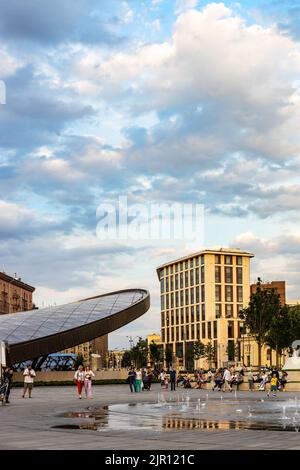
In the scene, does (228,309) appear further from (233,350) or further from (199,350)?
(233,350)

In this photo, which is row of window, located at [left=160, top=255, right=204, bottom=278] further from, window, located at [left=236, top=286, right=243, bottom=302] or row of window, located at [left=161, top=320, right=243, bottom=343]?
row of window, located at [left=161, top=320, right=243, bottom=343]

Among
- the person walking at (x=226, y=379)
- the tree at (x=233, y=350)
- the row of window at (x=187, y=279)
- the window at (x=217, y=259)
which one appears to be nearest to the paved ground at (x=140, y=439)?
the person walking at (x=226, y=379)

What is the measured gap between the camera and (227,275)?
18225 centimetres

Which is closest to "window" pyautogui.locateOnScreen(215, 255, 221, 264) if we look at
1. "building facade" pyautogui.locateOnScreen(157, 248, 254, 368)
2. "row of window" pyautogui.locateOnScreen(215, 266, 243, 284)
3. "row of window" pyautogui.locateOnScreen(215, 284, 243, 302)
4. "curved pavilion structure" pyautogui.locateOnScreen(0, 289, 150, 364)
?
"building facade" pyautogui.locateOnScreen(157, 248, 254, 368)

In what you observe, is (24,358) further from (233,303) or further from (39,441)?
(233,303)

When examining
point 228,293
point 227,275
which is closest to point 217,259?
point 227,275

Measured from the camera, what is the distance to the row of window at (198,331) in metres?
172

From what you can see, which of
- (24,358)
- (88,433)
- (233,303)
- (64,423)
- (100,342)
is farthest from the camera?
(100,342)

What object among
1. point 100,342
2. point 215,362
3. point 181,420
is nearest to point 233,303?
point 215,362

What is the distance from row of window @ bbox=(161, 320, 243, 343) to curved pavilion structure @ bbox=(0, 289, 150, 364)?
108398 millimetres

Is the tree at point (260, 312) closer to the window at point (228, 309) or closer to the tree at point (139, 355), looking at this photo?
the tree at point (139, 355)

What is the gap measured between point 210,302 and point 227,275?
364 inches
